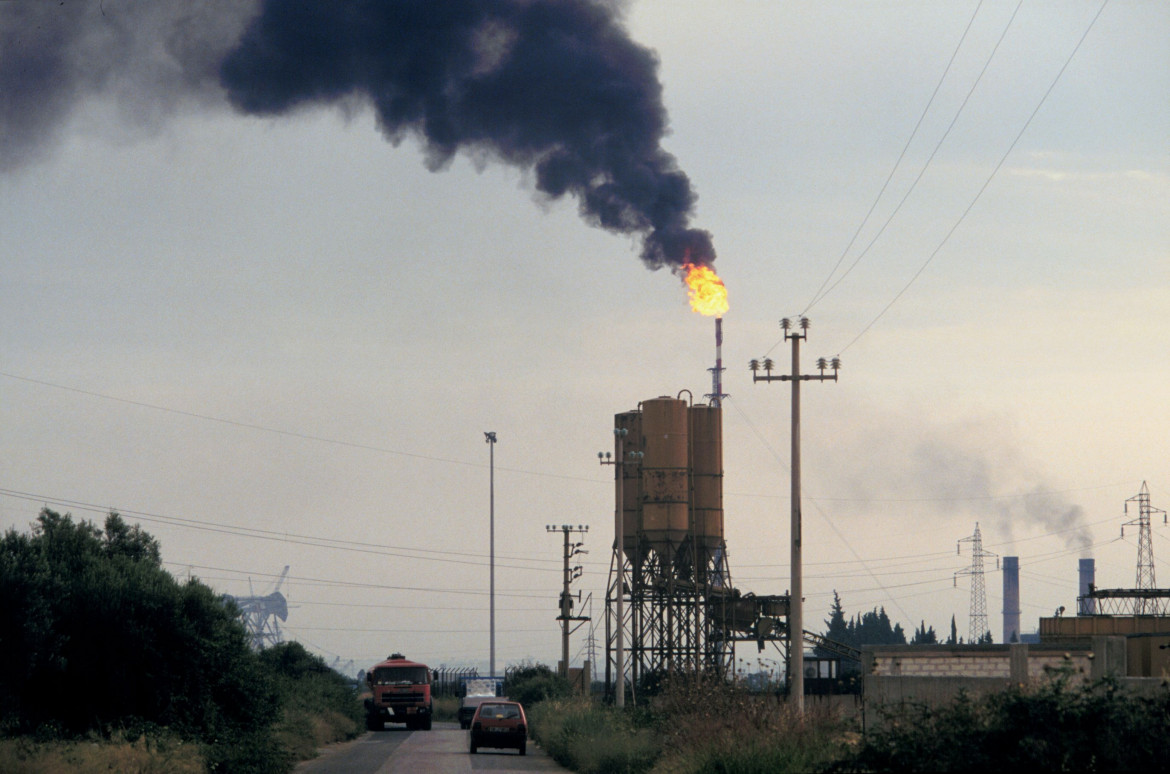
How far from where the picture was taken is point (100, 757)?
22.2 m

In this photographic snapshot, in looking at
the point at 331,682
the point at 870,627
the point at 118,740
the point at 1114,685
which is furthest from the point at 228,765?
the point at 870,627

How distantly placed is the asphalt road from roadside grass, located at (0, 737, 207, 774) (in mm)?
6159

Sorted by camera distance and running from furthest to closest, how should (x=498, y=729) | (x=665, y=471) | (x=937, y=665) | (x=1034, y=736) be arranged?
(x=665, y=471), (x=498, y=729), (x=937, y=665), (x=1034, y=736)

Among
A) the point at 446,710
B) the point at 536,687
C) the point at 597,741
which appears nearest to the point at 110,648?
the point at 597,741

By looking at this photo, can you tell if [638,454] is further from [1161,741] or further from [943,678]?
[1161,741]

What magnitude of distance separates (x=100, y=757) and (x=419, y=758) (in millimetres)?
13724

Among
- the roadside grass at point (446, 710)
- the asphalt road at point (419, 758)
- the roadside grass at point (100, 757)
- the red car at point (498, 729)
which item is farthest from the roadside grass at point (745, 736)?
the roadside grass at point (446, 710)

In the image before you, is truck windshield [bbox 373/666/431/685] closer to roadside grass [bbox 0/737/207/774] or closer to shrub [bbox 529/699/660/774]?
shrub [bbox 529/699/660/774]

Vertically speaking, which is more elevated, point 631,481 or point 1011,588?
point 631,481

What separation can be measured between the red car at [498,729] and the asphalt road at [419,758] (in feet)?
1.23

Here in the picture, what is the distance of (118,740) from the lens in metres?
24.5

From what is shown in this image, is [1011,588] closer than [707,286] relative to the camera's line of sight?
No

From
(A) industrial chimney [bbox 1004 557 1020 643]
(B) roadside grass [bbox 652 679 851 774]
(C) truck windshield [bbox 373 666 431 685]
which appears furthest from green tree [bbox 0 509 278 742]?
(A) industrial chimney [bbox 1004 557 1020 643]

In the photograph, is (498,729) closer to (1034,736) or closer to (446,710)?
(1034,736)
